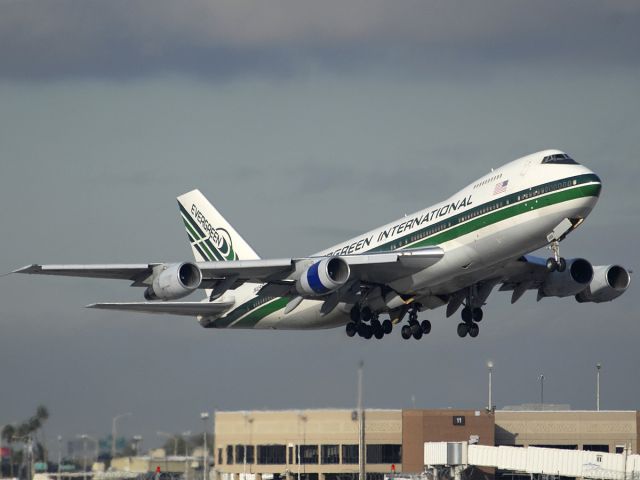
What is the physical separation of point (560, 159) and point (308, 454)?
29588 mm

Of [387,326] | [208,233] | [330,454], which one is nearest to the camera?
[387,326]

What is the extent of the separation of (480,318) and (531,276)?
3.19 meters

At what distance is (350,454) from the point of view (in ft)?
242

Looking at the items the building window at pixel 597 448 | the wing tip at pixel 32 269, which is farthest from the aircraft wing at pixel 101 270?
the building window at pixel 597 448

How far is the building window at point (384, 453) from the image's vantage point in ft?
253

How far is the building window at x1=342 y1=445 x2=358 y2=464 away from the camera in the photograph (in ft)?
240

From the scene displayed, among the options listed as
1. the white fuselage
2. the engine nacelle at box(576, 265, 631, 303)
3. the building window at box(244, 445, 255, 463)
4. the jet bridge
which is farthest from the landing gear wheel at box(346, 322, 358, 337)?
the jet bridge

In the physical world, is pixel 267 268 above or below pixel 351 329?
above

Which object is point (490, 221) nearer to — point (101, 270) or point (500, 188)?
point (500, 188)

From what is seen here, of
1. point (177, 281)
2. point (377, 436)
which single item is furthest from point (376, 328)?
point (377, 436)

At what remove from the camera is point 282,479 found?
69812 millimetres

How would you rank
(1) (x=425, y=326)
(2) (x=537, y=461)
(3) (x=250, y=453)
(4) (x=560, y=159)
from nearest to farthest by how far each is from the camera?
(4) (x=560, y=159)
(1) (x=425, y=326)
(2) (x=537, y=461)
(3) (x=250, y=453)

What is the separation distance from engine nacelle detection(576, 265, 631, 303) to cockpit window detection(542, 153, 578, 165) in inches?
442

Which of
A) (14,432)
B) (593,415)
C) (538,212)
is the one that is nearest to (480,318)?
(538,212)
